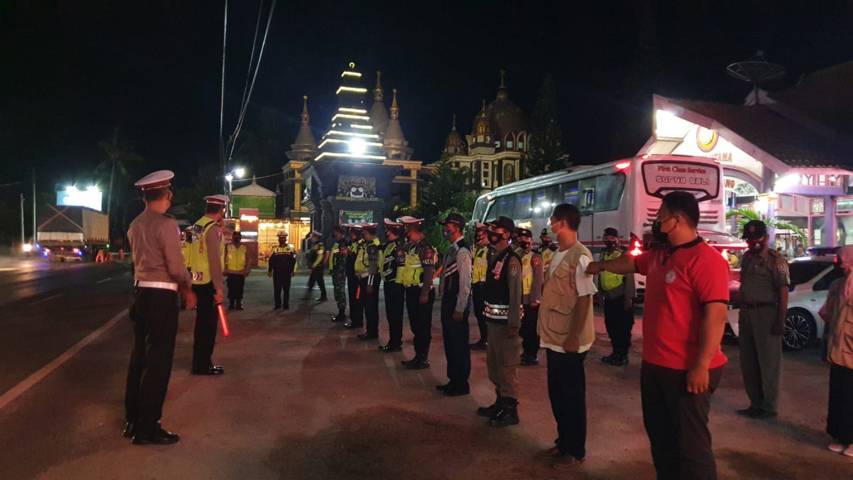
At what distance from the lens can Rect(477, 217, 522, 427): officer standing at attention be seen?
557 centimetres

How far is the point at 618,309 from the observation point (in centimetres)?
857

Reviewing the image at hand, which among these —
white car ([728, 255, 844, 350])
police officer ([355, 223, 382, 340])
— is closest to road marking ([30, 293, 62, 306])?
police officer ([355, 223, 382, 340])

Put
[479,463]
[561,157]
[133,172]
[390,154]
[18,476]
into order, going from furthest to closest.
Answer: [133,172] → [390,154] → [561,157] → [479,463] → [18,476]

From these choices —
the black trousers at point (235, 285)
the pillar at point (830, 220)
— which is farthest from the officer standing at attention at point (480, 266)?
the pillar at point (830, 220)

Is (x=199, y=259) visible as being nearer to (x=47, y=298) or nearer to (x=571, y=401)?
(x=571, y=401)

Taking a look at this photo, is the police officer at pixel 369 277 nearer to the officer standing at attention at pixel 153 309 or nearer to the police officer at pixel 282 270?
the police officer at pixel 282 270

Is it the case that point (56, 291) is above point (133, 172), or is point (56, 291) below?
below

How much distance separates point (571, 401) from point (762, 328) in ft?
8.42

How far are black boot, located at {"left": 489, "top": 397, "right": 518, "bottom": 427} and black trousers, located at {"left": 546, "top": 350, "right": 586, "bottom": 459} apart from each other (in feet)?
2.99

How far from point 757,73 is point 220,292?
2245cm

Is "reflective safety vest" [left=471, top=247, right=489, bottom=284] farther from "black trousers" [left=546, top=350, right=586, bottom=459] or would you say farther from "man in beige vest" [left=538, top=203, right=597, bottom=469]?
"black trousers" [left=546, top=350, right=586, bottom=459]

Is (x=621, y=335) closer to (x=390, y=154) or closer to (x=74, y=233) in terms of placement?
(x=74, y=233)

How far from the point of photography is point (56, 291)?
19.2 metres

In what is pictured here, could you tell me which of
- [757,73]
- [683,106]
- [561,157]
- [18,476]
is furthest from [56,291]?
[561,157]
